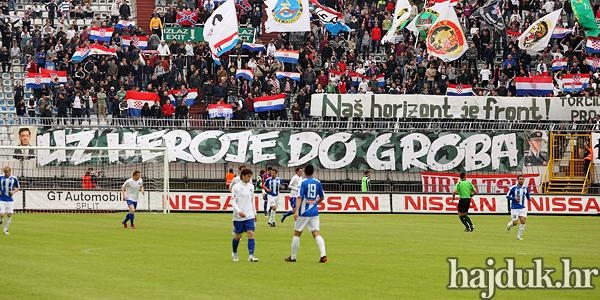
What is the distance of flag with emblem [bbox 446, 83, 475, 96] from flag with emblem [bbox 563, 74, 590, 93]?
4.50 m

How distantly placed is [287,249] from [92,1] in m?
36.9

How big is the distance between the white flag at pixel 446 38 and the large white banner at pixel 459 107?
7.45ft

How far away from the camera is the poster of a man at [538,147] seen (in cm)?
5528

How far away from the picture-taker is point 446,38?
2148 inches

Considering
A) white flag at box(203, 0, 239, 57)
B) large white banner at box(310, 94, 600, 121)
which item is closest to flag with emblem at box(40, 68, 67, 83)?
white flag at box(203, 0, 239, 57)

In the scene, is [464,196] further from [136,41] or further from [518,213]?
[136,41]

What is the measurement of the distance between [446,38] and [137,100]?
46.6 ft

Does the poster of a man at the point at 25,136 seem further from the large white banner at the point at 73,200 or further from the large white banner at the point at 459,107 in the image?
the large white banner at the point at 459,107

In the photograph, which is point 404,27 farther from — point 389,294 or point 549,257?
point 389,294

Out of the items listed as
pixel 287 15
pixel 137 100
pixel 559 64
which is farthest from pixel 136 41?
pixel 559 64

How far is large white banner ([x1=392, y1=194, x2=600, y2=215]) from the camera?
54719mm

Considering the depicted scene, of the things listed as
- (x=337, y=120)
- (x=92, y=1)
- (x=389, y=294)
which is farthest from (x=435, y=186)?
(x=389, y=294)

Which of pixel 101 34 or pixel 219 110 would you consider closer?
pixel 219 110

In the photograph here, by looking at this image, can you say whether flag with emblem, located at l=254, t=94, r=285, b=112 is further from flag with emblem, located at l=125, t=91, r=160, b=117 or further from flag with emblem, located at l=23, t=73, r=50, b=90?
flag with emblem, located at l=23, t=73, r=50, b=90
